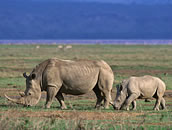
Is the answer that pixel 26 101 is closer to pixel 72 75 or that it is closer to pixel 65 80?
pixel 65 80

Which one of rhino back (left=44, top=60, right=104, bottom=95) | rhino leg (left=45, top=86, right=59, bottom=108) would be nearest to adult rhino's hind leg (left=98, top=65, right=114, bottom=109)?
rhino back (left=44, top=60, right=104, bottom=95)

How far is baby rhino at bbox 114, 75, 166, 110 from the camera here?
16234 mm

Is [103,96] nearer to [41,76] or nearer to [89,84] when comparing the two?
[89,84]

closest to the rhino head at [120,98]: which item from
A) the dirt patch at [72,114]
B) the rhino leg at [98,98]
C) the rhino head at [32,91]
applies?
the rhino leg at [98,98]

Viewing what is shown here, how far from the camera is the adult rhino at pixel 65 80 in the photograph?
16297 mm

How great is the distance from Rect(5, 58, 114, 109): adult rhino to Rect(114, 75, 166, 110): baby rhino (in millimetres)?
337

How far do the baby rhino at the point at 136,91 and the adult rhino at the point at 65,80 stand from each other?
337mm

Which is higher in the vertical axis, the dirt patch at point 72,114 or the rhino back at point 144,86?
the rhino back at point 144,86

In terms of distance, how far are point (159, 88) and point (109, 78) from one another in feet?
4.59

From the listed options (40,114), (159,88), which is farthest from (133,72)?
(40,114)

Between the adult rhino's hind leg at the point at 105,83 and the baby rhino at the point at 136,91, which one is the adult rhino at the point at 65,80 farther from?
the baby rhino at the point at 136,91

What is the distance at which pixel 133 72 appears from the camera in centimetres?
3250

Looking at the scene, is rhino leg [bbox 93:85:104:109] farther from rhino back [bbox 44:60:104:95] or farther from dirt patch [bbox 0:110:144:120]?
dirt patch [bbox 0:110:144:120]

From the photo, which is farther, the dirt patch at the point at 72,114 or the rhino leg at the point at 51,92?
the rhino leg at the point at 51,92
